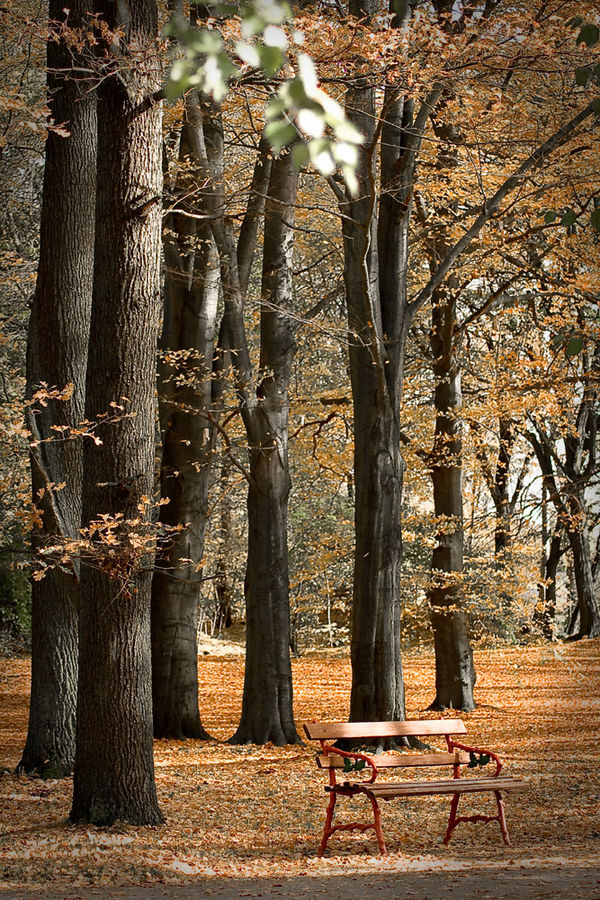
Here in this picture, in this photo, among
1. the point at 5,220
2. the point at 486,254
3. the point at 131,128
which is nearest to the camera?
the point at 131,128

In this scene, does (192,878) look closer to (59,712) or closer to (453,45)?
(59,712)

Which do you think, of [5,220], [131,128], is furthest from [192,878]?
[5,220]

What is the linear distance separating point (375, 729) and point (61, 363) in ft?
13.8

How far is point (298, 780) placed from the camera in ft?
30.2

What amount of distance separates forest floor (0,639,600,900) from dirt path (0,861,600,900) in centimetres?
1

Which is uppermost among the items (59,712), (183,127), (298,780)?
(183,127)

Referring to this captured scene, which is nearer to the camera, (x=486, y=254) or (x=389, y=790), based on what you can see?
(x=389, y=790)

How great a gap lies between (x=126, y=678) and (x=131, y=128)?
3.72m

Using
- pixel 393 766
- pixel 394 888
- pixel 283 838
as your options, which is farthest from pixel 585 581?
pixel 394 888

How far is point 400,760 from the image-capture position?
6832 mm

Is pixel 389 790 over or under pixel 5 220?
under

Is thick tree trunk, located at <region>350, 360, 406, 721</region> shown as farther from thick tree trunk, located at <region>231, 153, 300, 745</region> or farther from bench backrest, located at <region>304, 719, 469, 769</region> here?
bench backrest, located at <region>304, 719, 469, 769</region>

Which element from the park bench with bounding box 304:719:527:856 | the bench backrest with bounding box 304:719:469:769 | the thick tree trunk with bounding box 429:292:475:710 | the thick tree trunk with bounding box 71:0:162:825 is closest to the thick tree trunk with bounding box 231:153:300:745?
the thick tree trunk with bounding box 429:292:475:710

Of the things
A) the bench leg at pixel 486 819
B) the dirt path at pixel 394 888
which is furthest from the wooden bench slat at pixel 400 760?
the dirt path at pixel 394 888
